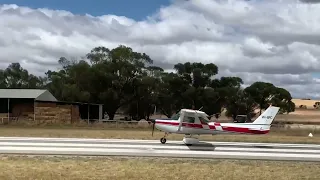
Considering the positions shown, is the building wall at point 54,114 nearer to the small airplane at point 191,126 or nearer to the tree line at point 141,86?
the tree line at point 141,86

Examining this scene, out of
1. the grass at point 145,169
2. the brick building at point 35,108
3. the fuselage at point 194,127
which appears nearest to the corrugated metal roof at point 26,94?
the brick building at point 35,108

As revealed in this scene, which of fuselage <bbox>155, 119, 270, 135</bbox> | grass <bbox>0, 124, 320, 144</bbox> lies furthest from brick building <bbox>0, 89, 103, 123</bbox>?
fuselage <bbox>155, 119, 270, 135</bbox>

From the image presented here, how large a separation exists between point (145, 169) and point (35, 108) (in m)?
44.5

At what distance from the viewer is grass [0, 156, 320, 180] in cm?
1241

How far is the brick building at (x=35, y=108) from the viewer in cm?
5412

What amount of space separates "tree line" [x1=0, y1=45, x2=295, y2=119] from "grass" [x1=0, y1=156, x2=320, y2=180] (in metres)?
55.3

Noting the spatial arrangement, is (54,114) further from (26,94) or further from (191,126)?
(191,126)

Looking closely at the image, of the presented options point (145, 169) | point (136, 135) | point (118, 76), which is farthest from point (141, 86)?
point (145, 169)

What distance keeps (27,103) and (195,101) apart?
30.0m

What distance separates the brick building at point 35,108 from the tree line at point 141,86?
29.7ft

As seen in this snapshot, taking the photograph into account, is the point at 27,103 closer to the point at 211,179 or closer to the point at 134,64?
the point at 134,64

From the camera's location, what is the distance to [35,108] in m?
55.6

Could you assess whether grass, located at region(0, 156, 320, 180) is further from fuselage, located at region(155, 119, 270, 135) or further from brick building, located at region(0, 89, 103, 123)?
brick building, located at region(0, 89, 103, 123)

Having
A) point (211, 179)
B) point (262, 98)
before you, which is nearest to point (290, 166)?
point (211, 179)
